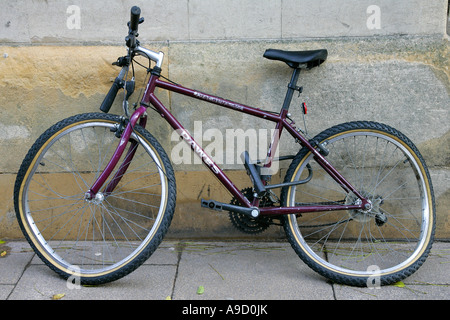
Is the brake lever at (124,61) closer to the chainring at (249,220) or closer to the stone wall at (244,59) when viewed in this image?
the stone wall at (244,59)

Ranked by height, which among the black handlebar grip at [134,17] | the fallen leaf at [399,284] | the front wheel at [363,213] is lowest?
the fallen leaf at [399,284]

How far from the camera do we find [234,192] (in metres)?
3.61

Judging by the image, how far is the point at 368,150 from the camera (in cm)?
409

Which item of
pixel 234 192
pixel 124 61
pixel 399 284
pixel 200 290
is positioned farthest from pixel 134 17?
pixel 399 284

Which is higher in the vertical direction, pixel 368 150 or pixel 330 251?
pixel 368 150

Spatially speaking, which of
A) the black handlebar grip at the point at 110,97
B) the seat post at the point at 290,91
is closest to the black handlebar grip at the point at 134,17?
the black handlebar grip at the point at 110,97

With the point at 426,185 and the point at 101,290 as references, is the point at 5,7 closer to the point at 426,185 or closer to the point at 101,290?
the point at 101,290

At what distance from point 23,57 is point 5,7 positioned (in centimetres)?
40

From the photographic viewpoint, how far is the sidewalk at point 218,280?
11.2 feet

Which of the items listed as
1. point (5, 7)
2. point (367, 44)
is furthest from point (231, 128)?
point (5, 7)

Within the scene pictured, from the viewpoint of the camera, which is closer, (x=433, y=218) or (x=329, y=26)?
(x=433, y=218)

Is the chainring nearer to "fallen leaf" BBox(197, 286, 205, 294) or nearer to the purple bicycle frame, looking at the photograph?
the purple bicycle frame

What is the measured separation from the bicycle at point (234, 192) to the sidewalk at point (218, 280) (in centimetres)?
11

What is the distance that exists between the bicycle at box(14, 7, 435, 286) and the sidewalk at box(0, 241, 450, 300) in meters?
0.11
